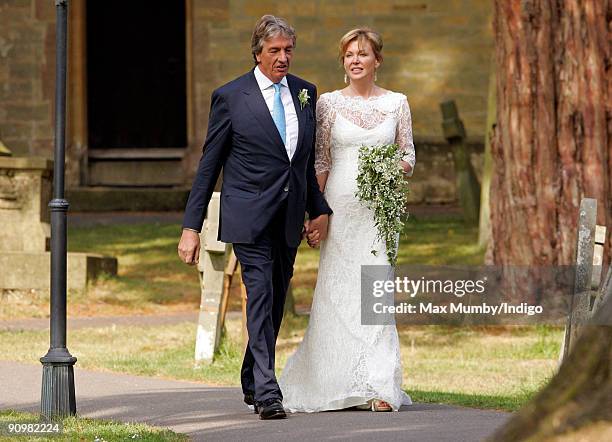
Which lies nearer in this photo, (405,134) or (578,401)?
(578,401)

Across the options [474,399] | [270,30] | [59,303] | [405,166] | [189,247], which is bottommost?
[474,399]

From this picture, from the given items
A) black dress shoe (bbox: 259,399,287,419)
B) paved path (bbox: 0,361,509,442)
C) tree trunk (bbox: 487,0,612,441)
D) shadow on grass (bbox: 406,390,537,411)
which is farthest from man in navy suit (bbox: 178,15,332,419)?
tree trunk (bbox: 487,0,612,441)

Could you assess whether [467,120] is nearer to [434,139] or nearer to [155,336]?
[434,139]

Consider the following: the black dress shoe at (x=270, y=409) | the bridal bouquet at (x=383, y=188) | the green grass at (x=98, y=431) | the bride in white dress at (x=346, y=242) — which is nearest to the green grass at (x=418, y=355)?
the bride in white dress at (x=346, y=242)

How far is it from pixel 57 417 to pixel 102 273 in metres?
7.97

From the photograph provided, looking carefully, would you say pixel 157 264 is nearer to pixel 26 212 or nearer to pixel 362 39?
pixel 26 212

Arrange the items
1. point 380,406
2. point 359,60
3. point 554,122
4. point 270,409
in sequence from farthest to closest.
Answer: point 554,122, point 359,60, point 380,406, point 270,409

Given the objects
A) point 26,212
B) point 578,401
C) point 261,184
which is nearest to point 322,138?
point 261,184

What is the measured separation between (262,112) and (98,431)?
5.79 feet

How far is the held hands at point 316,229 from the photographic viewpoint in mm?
7879

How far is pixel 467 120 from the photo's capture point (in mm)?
24031

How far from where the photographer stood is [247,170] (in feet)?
24.6

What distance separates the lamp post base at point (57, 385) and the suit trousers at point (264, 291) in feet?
2.88

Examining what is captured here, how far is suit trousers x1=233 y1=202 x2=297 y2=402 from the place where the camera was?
7.39 m
